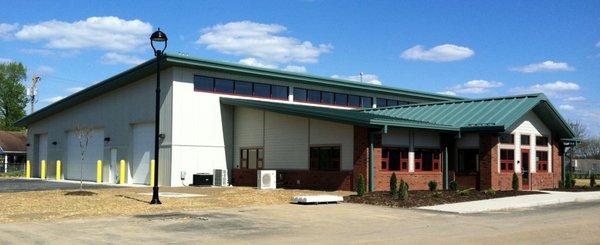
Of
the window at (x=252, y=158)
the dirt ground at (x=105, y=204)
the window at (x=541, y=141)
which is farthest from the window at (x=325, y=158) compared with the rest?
the window at (x=541, y=141)

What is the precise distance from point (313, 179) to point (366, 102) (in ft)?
43.5

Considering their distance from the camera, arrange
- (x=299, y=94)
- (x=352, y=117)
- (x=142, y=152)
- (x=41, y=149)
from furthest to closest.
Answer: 1. (x=41, y=149)
2. (x=299, y=94)
3. (x=142, y=152)
4. (x=352, y=117)

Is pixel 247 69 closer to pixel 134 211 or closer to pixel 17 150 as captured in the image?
pixel 134 211

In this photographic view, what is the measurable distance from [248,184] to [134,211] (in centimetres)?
1564

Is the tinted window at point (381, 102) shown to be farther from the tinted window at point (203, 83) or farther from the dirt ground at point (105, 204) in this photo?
the dirt ground at point (105, 204)

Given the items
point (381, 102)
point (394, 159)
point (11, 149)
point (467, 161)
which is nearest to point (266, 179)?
point (394, 159)

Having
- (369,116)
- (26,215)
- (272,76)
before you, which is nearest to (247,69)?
(272,76)

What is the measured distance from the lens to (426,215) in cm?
1839

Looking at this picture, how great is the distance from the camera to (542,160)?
108 ft

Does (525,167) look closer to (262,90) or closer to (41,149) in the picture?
(262,90)

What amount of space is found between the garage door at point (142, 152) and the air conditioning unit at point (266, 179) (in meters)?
8.42

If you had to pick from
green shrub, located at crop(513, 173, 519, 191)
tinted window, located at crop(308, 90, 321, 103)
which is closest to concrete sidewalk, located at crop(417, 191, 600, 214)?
green shrub, located at crop(513, 173, 519, 191)

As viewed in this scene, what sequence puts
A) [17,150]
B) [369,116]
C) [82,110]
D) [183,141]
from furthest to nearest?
[17,150], [82,110], [183,141], [369,116]

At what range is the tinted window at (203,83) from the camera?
110ft
